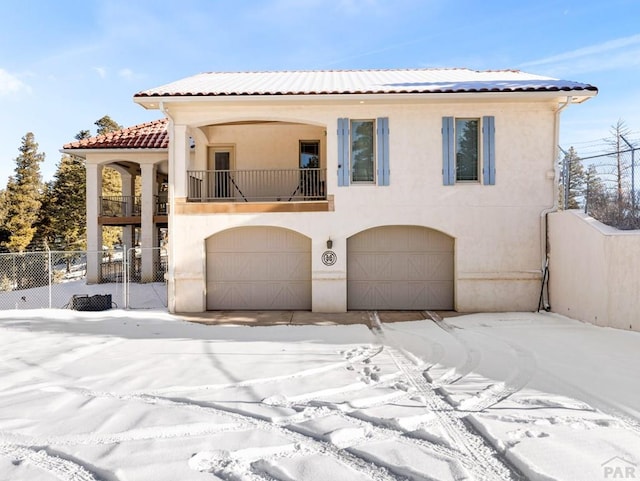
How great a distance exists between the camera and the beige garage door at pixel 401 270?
35.3 ft

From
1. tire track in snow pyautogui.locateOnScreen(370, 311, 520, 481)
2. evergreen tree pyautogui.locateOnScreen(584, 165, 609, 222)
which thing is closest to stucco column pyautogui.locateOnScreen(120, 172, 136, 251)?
tire track in snow pyautogui.locateOnScreen(370, 311, 520, 481)

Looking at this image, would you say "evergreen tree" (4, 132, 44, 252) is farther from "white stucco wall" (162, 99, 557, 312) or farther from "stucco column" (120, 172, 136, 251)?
"white stucco wall" (162, 99, 557, 312)

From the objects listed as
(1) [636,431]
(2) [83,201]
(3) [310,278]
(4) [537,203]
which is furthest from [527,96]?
(2) [83,201]

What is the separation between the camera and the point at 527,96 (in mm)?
9930

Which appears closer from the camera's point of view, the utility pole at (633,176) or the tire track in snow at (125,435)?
the tire track in snow at (125,435)

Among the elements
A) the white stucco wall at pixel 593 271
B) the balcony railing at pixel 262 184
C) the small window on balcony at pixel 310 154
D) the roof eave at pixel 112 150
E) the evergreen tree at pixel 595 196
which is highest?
the roof eave at pixel 112 150

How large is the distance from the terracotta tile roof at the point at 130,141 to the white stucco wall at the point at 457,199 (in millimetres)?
6836

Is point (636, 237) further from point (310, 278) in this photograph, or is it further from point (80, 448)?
point (80, 448)

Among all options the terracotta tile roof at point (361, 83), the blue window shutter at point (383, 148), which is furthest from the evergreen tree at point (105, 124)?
the blue window shutter at point (383, 148)

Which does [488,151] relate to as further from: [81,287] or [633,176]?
[81,287]

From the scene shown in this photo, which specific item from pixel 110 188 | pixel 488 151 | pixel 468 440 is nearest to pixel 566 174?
pixel 488 151

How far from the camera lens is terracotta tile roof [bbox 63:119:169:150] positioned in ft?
53.2

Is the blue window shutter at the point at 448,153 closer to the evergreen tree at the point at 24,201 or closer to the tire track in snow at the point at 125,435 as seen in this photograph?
the tire track in snow at the point at 125,435

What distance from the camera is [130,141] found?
655 inches
